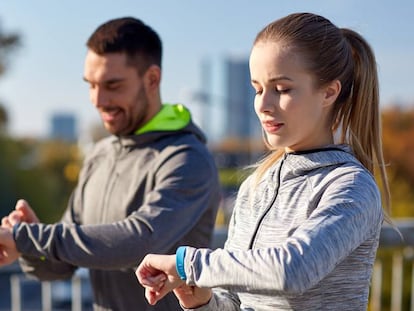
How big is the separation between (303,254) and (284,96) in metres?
0.37

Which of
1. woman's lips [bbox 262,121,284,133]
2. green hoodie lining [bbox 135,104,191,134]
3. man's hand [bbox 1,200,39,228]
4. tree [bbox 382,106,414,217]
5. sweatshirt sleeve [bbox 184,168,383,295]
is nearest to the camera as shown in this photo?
sweatshirt sleeve [bbox 184,168,383,295]

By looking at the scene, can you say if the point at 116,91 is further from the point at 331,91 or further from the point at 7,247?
the point at 331,91

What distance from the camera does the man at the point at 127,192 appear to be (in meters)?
1.96

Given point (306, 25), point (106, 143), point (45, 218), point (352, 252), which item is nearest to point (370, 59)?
point (306, 25)

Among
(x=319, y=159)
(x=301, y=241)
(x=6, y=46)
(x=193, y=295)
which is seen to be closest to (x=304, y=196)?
(x=319, y=159)

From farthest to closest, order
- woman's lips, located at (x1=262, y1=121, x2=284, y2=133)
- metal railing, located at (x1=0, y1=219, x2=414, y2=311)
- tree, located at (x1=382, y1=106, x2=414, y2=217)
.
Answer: tree, located at (x1=382, y1=106, x2=414, y2=217)
metal railing, located at (x1=0, y1=219, x2=414, y2=311)
woman's lips, located at (x1=262, y1=121, x2=284, y2=133)

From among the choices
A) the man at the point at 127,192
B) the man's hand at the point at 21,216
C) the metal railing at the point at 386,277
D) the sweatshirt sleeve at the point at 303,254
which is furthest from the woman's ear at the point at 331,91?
the metal railing at the point at 386,277

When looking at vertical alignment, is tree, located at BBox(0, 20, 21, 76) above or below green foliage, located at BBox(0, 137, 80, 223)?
above

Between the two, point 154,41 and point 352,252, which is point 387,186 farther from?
point 154,41

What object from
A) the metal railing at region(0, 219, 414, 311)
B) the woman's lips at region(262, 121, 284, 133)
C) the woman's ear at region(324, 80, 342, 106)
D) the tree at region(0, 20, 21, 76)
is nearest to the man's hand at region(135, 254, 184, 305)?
the woman's lips at region(262, 121, 284, 133)

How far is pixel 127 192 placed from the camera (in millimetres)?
2197

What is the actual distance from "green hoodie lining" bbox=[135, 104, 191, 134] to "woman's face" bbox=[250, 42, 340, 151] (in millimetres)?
849

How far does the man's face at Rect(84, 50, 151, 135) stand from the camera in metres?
2.24

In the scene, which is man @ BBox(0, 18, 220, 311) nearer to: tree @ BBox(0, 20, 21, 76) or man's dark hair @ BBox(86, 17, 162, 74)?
man's dark hair @ BBox(86, 17, 162, 74)
